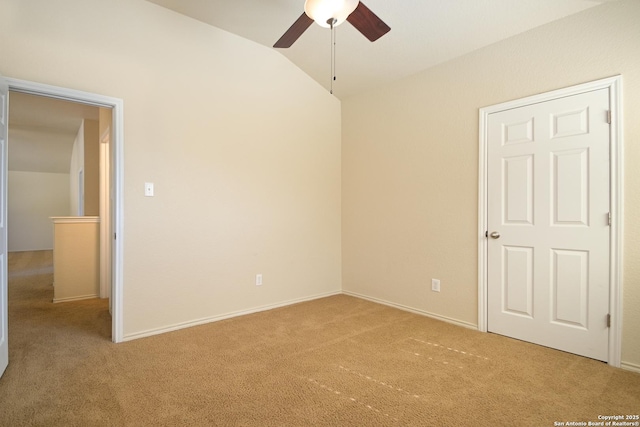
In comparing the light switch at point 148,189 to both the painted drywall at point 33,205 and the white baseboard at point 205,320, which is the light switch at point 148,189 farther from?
the painted drywall at point 33,205

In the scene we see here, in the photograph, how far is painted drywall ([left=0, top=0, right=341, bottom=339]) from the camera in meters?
2.48

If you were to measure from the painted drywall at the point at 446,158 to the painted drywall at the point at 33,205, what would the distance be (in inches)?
373

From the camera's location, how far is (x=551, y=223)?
8.30 ft

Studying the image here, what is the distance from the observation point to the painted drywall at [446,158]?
2.19 m

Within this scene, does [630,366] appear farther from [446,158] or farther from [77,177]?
[77,177]

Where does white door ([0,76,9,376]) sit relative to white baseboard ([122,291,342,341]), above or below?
above

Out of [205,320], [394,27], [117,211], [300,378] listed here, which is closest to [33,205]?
[117,211]

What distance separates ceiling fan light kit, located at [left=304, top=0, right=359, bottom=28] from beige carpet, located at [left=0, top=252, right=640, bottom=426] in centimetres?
219

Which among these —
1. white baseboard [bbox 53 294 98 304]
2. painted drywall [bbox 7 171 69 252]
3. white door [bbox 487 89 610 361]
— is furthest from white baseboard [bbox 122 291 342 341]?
painted drywall [bbox 7 171 69 252]

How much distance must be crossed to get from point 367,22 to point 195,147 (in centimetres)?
191

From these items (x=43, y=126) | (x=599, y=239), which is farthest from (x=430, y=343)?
(x=43, y=126)

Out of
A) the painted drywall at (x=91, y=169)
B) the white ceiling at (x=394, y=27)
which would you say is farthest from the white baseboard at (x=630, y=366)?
the painted drywall at (x=91, y=169)

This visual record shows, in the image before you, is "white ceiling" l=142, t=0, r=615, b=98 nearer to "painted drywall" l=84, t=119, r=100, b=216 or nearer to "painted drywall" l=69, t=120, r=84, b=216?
"painted drywall" l=84, t=119, r=100, b=216

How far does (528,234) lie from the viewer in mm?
2654
